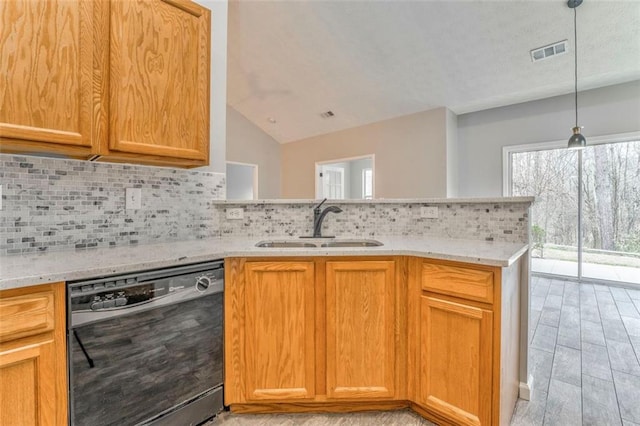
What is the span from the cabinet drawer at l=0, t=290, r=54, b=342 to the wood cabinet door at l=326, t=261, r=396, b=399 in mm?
1092

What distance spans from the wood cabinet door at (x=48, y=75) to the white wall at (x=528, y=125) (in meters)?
5.11

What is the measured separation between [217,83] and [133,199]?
99cm

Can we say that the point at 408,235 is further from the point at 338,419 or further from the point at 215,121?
the point at 215,121

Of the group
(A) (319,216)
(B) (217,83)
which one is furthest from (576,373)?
(B) (217,83)

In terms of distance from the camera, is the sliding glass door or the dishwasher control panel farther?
the sliding glass door

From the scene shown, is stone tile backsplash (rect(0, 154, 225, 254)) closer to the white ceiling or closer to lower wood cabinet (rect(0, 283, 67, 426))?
lower wood cabinet (rect(0, 283, 67, 426))

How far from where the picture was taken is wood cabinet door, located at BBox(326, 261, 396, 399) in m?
1.54

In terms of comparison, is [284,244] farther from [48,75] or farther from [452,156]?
[452,156]

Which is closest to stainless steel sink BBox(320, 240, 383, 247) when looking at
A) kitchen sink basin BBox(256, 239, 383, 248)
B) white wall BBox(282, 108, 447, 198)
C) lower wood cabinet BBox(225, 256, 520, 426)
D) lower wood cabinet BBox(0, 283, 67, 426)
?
kitchen sink basin BBox(256, 239, 383, 248)

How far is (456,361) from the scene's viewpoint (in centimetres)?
141

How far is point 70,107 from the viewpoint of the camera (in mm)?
1319

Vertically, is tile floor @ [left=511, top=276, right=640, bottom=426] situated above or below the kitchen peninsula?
below

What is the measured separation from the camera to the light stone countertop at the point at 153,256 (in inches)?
40.9

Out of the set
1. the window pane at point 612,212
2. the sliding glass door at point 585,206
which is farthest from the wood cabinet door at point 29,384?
the window pane at point 612,212
